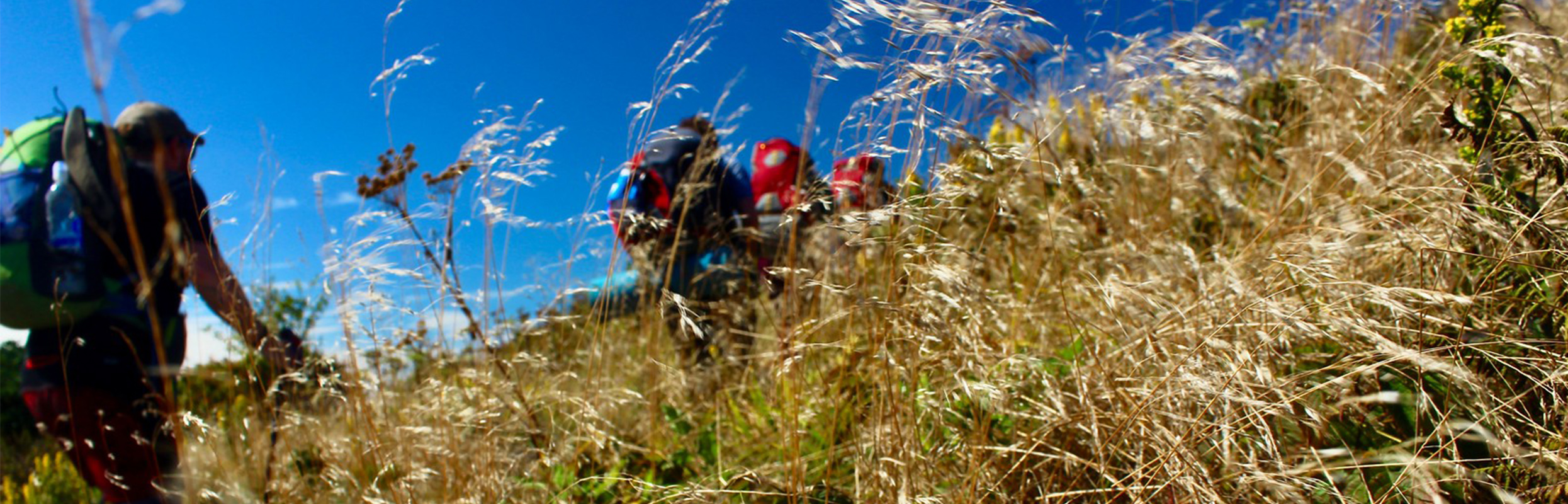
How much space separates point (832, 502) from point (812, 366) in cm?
100

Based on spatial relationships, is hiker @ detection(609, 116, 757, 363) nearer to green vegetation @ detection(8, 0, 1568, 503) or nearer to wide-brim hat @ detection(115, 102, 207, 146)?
green vegetation @ detection(8, 0, 1568, 503)

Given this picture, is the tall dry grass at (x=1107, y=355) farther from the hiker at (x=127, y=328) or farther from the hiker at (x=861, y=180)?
the hiker at (x=127, y=328)

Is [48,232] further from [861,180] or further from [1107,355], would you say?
[1107,355]

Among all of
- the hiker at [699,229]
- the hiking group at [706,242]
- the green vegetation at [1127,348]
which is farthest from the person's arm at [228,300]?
the hiker at [699,229]

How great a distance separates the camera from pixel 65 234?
274 centimetres

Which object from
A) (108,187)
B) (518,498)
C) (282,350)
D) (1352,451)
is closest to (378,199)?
(282,350)

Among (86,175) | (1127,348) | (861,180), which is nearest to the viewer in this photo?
(1127,348)

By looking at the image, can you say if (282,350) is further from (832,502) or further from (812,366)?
(832,502)

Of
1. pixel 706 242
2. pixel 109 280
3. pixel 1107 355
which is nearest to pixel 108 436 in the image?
pixel 109 280

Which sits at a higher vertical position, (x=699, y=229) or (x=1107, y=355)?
(x=699, y=229)

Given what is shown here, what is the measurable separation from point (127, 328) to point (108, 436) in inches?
15.7

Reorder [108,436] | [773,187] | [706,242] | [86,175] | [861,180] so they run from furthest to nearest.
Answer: [773,187] < [706,242] < [108,436] < [86,175] < [861,180]

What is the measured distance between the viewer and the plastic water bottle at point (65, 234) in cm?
270

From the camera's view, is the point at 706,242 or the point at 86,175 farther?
the point at 706,242
